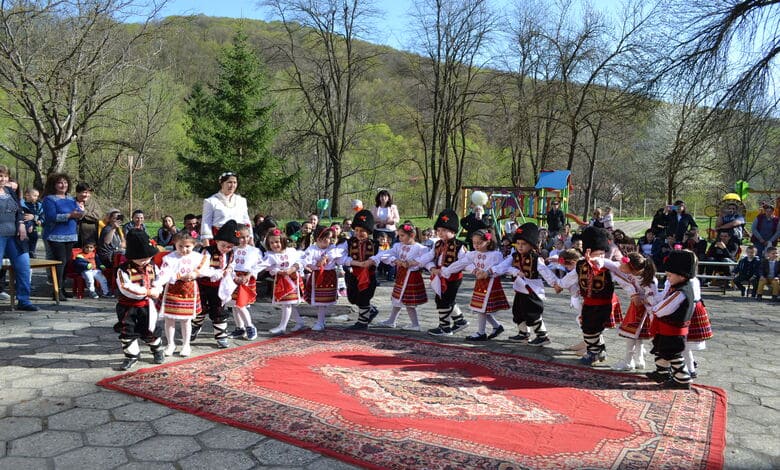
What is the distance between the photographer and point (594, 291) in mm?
5562

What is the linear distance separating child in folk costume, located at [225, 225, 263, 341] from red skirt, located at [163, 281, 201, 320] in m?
0.58

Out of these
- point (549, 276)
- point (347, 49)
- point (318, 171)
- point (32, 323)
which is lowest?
point (32, 323)

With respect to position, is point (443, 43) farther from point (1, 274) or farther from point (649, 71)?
point (1, 274)

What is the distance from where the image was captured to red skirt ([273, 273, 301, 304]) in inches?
258

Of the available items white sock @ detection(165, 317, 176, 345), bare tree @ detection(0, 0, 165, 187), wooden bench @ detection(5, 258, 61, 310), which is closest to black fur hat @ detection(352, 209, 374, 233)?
white sock @ detection(165, 317, 176, 345)

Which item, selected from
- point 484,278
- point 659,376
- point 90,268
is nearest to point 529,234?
point 484,278

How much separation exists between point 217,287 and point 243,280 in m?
0.29

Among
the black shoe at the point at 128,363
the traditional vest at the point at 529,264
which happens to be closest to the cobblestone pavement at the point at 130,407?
the black shoe at the point at 128,363

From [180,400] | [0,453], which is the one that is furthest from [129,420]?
[0,453]

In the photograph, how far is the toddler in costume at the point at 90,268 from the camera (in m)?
8.47

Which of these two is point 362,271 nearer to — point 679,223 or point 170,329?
point 170,329

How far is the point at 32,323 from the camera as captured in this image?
6637mm

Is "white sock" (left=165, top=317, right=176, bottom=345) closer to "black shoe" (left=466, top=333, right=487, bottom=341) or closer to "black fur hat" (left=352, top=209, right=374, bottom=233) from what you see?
"black fur hat" (left=352, top=209, right=374, bottom=233)

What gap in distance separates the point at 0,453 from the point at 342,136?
26876mm
